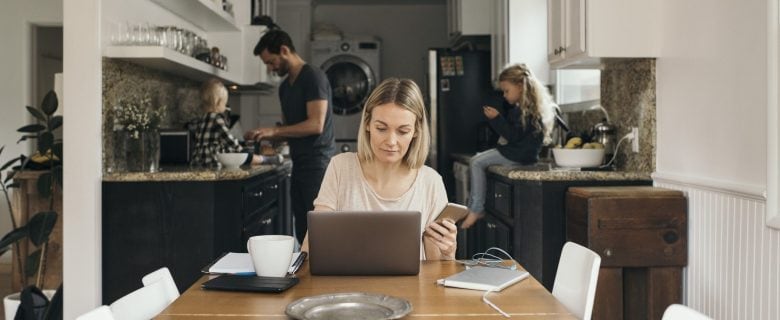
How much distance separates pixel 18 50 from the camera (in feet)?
21.7

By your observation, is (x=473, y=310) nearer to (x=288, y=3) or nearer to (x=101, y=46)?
(x=101, y=46)

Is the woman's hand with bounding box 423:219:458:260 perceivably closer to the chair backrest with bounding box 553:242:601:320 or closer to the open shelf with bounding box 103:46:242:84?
the chair backrest with bounding box 553:242:601:320

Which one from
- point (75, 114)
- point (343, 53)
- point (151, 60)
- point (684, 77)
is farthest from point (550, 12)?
point (343, 53)

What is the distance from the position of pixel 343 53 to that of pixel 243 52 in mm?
2341

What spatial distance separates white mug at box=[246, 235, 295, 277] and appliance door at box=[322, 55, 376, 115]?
610 centimetres

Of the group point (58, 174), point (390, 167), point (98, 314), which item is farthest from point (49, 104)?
point (98, 314)

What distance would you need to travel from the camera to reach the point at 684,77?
121 inches

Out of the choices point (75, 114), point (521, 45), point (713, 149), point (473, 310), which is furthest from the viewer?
point (521, 45)

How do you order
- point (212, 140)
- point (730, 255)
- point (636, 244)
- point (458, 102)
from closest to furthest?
point (730, 255), point (636, 244), point (212, 140), point (458, 102)

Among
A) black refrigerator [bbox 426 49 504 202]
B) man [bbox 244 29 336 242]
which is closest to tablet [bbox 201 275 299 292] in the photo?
man [bbox 244 29 336 242]

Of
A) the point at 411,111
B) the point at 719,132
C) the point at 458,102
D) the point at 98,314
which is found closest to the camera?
the point at 98,314

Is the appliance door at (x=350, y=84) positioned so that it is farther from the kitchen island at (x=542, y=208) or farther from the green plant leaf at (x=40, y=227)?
the green plant leaf at (x=40, y=227)

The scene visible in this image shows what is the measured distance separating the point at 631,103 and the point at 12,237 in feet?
8.78

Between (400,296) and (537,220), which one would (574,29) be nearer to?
(537,220)
